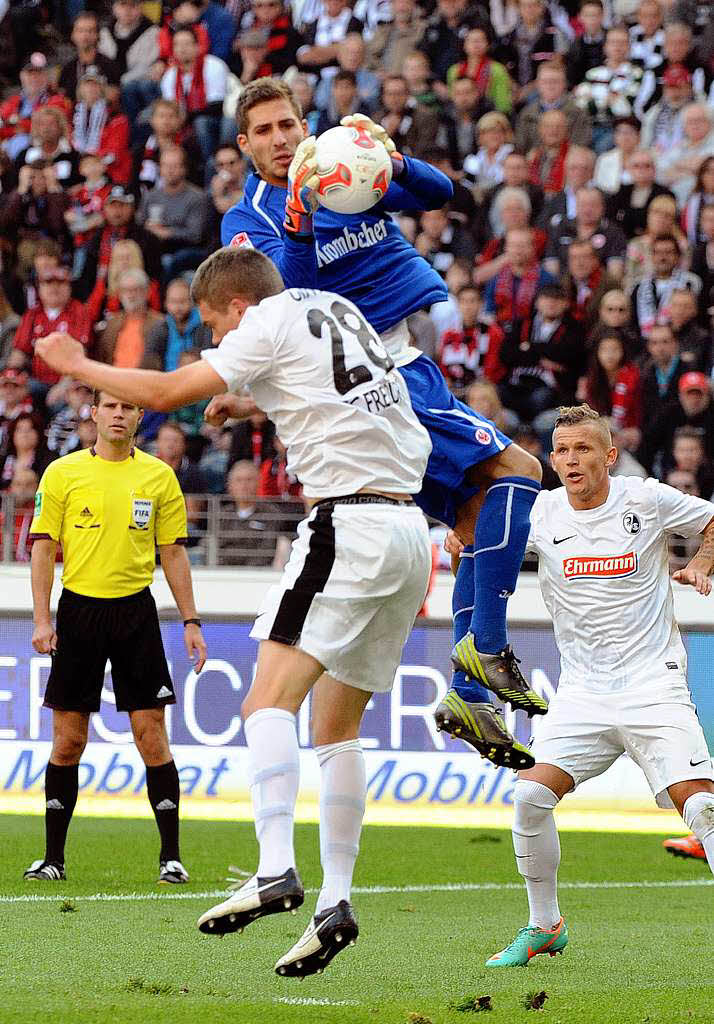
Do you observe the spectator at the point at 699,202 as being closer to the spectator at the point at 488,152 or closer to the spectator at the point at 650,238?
the spectator at the point at 650,238

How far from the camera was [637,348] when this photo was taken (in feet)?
43.9

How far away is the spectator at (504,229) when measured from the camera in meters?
14.4

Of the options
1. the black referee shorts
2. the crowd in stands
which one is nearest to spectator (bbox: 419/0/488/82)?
the crowd in stands

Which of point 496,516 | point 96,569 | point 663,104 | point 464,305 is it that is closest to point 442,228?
point 464,305

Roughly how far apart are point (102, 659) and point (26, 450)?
5810mm

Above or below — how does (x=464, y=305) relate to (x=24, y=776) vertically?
above

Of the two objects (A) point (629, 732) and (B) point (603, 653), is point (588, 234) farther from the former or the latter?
(A) point (629, 732)

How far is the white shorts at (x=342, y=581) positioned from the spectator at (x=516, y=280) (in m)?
9.27

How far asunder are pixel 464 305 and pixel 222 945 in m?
8.31

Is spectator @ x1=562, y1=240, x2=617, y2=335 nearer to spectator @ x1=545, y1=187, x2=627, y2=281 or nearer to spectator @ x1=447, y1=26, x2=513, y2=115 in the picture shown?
spectator @ x1=545, y1=187, x2=627, y2=281

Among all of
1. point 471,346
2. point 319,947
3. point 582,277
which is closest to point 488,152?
point 582,277

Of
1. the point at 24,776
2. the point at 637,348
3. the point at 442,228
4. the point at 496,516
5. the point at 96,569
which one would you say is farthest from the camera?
the point at 442,228

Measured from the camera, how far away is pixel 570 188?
47.8 ft

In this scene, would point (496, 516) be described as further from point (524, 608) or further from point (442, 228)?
point (442, 228)
